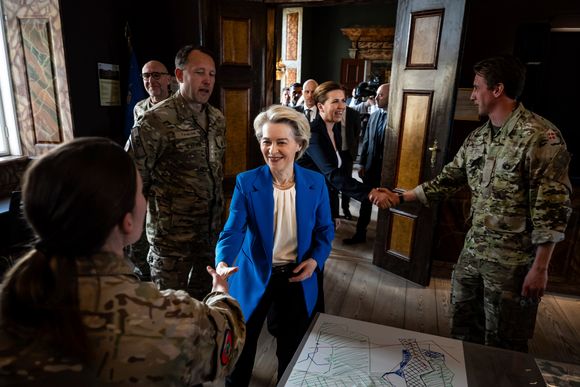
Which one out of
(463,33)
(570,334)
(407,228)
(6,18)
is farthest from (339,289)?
(6,18)

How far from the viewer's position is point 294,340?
5.56 ft

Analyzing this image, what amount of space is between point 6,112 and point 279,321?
9.82ft

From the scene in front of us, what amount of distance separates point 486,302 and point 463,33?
5.82 ft

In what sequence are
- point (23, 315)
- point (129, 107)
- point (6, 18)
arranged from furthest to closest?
point (129, 107) < point (6, 18) < point (23, 315)

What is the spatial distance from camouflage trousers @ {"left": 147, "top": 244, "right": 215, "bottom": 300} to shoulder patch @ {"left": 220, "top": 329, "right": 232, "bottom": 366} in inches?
52.4

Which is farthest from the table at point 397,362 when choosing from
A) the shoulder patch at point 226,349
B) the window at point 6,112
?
the window at point 6,112

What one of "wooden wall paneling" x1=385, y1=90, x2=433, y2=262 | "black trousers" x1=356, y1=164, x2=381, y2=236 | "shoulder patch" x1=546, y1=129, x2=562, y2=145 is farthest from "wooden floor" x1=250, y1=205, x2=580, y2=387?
"shoulder patch" x1=546, y1=129, x2=562, y2=145

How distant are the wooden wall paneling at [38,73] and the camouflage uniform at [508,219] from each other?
297cm

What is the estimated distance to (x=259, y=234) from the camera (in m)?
1.62

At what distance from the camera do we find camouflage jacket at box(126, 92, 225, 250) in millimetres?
1947

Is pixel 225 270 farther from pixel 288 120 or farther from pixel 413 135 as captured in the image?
pixel 413 135

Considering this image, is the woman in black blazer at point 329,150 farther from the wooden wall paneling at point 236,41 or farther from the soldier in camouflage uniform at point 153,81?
the soldier in camouflage uniform at point 153,81

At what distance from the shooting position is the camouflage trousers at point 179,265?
2.10 metres

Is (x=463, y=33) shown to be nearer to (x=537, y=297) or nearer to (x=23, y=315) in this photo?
(x=537, y=297)
